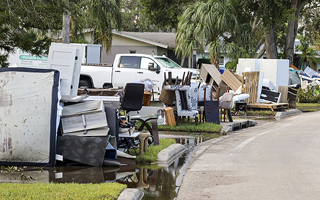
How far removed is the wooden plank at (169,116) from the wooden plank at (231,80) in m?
7.94

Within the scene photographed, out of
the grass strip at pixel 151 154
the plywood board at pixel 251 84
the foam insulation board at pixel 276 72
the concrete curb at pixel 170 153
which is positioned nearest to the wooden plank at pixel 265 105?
the plywood board at pixel 251 84

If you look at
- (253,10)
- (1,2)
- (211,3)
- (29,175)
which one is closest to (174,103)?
(1,2)

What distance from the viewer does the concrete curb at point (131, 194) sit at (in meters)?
5.82

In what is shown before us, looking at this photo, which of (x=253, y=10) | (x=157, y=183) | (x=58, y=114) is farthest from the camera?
(x=253, y=10)

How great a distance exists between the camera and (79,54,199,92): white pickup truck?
66.1 feet

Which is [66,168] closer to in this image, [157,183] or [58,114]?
[58,114]

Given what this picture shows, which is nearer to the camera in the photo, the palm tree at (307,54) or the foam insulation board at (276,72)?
the foam insulation board at (276,72)

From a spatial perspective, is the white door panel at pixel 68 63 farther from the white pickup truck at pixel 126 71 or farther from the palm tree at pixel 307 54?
the palm tree at pixel 307 54

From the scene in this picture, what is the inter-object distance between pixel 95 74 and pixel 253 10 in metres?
17.6

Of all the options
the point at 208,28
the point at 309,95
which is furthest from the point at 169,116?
the point at 208,28

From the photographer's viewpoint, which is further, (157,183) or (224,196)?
(157,183)

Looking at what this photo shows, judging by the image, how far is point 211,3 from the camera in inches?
1163

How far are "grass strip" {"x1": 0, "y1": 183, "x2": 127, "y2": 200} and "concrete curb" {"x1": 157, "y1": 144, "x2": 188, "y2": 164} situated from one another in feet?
7.70

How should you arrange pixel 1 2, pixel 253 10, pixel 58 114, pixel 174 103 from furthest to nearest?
pixel 253 10, pixel 174 103, pixel 1 2, pixel 58 114
